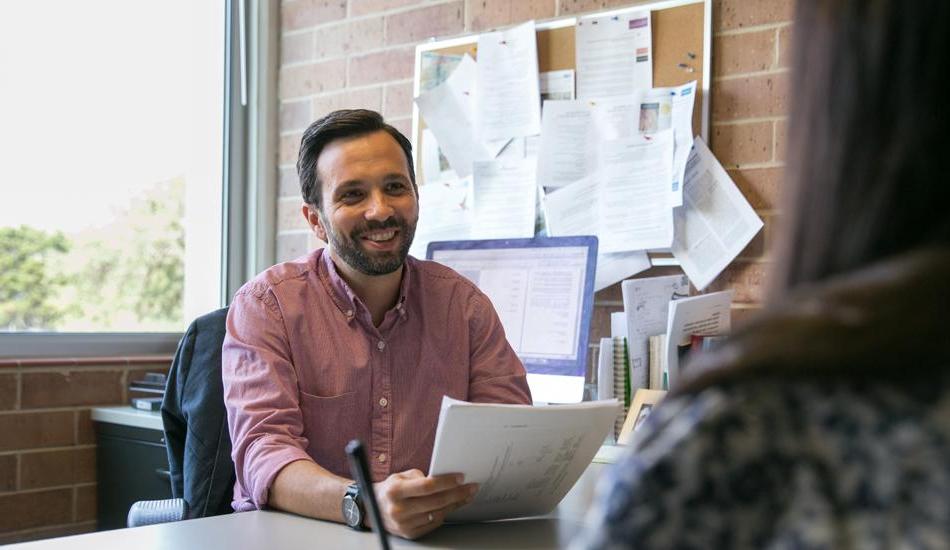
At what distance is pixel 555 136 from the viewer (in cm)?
246

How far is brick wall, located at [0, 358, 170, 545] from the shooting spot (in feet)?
8.29

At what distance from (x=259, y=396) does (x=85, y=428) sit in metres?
1.18

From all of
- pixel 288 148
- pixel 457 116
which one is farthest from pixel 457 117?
pixel 288 148

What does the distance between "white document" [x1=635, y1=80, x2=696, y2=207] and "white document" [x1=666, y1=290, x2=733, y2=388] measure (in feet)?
0.84

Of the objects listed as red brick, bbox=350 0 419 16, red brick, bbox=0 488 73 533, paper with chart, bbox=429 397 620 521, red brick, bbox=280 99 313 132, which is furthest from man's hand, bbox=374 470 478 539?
red brick, bbox=280 99 313 132

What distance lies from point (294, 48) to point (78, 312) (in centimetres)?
100

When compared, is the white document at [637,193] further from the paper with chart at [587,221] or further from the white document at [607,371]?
the white document at [607,371]

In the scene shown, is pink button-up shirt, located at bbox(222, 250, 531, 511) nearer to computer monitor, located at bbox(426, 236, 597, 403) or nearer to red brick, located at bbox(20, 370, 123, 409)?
computer monitor, located at bbox(426, 236, 597, 403)

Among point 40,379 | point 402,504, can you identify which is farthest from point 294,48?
point 402,504

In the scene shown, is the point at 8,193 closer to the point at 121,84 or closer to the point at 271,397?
the point at 121,84

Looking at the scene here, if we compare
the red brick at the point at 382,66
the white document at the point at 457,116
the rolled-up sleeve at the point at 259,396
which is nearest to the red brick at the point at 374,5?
the red brick at the point at 382,66

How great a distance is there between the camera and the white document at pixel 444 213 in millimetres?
2631

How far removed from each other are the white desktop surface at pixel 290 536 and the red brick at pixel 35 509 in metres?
1.27

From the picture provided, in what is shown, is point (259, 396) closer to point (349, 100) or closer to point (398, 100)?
point (398, 100)
